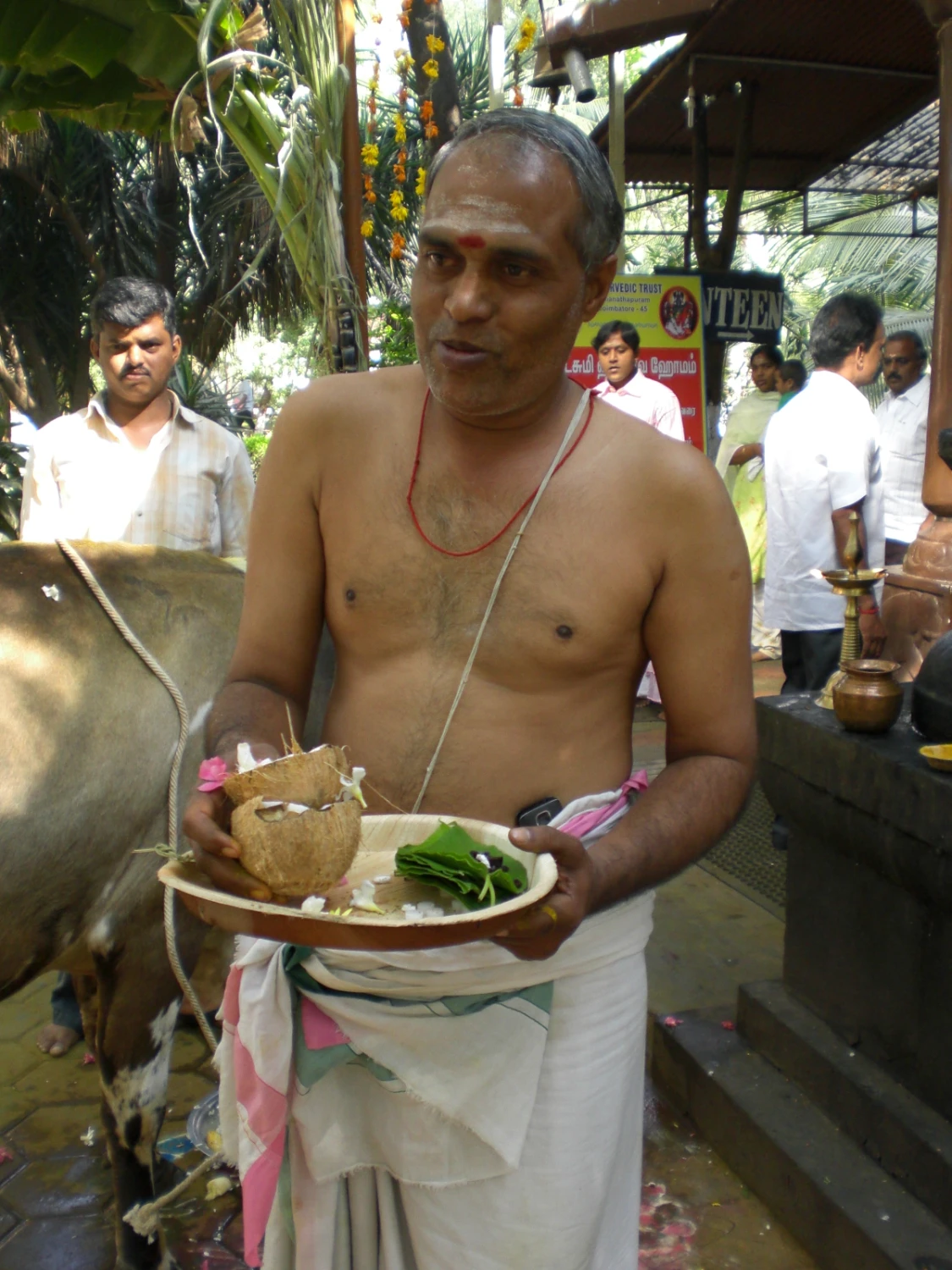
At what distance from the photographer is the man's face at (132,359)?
3.50 metres

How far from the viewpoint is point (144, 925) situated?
2457 mm

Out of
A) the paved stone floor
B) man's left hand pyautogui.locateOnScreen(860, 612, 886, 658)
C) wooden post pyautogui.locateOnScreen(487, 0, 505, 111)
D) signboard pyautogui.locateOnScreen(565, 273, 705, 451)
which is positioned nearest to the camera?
the paved stone floor

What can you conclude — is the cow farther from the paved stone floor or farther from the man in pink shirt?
the man in pink shirt

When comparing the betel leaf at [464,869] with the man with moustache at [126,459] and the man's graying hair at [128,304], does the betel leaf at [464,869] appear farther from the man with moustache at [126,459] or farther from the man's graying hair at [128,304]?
the man's graying hair at [128,304]

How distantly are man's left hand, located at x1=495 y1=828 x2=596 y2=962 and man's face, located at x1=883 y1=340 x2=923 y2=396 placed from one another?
545cm

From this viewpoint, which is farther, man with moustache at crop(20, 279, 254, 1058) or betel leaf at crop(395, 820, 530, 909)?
man with moustache at crop(20, 279, 254, 1058)

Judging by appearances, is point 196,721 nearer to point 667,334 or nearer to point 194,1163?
point 194,1163

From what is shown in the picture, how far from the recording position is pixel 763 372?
7.87m

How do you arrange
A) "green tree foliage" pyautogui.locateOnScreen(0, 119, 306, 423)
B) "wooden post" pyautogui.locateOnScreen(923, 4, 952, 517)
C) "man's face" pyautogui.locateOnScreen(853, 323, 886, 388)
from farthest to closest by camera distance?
"green tree foliage" pyautogui.locateOnScreen(0, 119, 306, 423) → "man's face" pyautogui.locateOnScreen(853, 323, 886, 388) → "wooden post" pyautogui.locateOnScreen(923, 4, 952, 517)

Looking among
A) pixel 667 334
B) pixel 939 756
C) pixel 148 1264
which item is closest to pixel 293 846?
pixel 939 756

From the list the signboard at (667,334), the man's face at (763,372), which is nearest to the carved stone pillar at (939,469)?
the signboard at (667,334)

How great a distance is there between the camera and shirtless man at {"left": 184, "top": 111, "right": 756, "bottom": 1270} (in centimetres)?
160

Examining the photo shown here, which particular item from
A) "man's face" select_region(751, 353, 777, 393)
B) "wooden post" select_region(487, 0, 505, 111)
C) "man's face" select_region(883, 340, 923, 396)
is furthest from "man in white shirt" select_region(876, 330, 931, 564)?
"wooden post" select_region(487, 0, 505, 111)

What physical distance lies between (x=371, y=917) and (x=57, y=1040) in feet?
9.12
